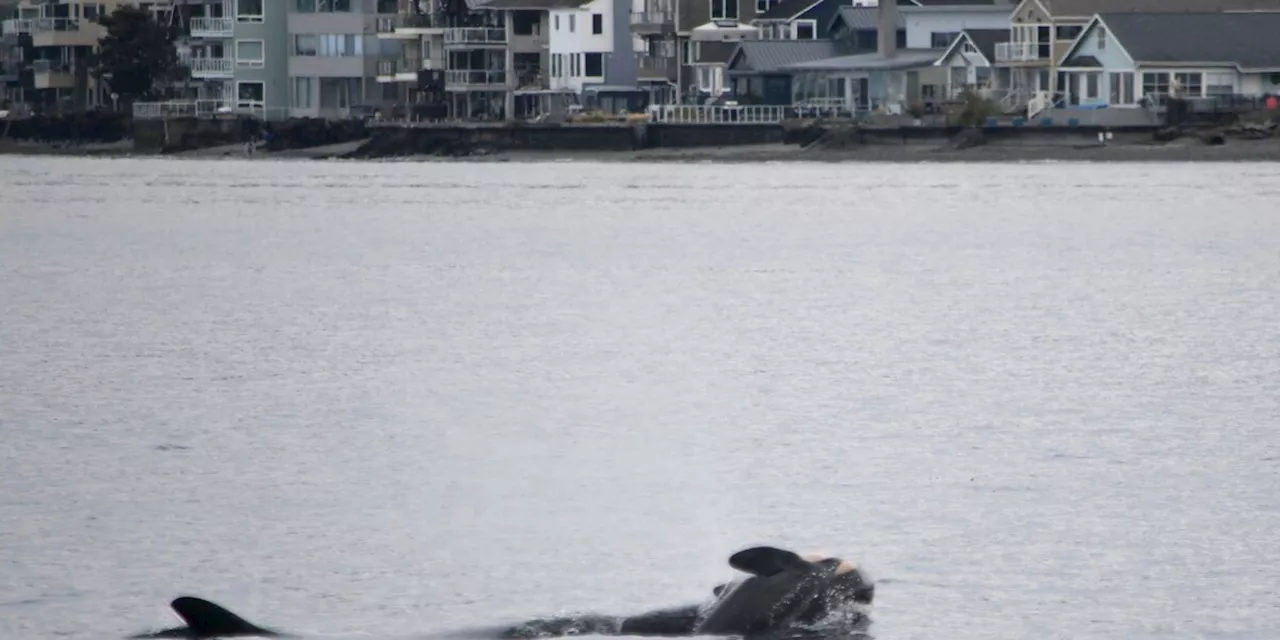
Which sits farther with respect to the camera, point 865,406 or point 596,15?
point 596,15

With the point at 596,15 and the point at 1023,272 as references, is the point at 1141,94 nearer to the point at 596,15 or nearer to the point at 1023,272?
the point at 596,15

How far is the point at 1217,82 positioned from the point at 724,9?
31.5 metres

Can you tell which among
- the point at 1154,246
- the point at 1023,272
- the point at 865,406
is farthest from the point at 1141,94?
the point at 865,406

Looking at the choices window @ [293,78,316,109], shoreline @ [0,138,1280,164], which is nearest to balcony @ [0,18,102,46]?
window @ [293,78,316,109]

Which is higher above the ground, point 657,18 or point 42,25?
point 42,25

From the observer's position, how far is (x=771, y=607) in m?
13.8

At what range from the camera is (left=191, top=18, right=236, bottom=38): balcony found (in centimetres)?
12744

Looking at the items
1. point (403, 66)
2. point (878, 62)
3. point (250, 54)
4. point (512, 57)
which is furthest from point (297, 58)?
point (878, 62)

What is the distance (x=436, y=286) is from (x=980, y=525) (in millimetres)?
28526

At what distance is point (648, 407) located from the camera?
26391 millimetres

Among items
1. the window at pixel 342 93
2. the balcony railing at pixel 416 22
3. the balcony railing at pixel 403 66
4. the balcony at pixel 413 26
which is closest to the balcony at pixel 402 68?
the balcony railing at pixel 403 66

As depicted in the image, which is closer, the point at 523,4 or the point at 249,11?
the point at 523,4

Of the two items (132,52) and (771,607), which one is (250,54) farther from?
(771,607)

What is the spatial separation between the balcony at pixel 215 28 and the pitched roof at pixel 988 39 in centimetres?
4261
